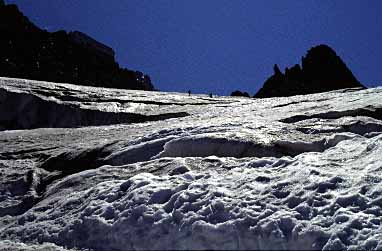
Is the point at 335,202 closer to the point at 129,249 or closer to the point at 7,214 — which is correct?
the point at 129,249

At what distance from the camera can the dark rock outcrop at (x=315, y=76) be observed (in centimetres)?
6506

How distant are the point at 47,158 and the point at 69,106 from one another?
612 centimetres

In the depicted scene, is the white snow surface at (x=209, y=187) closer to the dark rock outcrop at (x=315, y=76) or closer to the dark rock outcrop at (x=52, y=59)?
the dark rock outcrop at (x=52, y=59)

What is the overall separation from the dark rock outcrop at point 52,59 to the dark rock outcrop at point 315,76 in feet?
59.5

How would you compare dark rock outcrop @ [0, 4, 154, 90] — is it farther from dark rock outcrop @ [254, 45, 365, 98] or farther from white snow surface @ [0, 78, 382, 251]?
white snow surface @ [0, 78, 382, 251]

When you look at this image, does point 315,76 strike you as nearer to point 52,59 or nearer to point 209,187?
point 52,59

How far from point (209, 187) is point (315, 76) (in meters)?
65.1

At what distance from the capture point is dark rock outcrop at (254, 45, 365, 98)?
65.1 metres

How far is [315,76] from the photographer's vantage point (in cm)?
6812

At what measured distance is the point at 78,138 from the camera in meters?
10.7

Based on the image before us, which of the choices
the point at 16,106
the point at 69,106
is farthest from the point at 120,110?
the point at 16,106

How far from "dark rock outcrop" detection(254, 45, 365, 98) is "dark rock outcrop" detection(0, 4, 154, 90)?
18139mm

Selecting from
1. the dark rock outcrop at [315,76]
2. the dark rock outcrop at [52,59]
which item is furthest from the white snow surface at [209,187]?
the dark rock outcrop at [315,76]

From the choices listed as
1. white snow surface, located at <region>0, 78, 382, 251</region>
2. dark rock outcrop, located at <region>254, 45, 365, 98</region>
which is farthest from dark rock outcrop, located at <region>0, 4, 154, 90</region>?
white snow surface, located at <region>0, 78, 382, 251</region>
